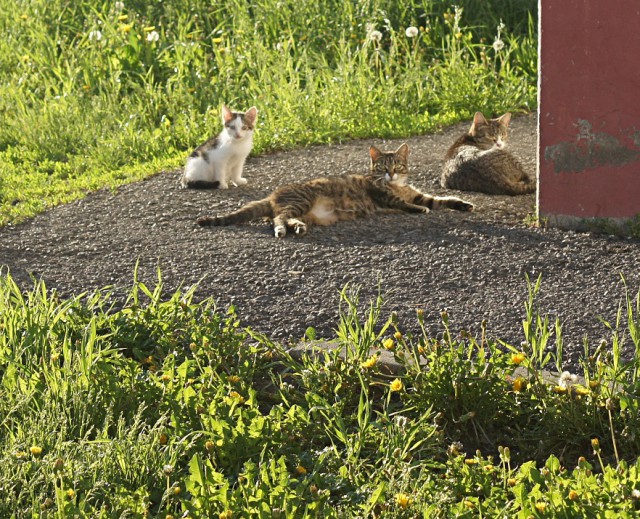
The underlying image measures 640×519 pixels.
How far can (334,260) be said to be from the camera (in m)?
6.32

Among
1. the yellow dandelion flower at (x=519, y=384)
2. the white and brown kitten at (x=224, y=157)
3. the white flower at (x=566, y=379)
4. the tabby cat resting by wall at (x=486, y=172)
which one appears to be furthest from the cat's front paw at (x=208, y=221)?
the white flower at (x=566, y=379)

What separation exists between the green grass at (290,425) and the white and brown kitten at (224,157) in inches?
120

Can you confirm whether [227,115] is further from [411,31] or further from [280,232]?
[411,31]

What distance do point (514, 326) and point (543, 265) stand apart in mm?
988

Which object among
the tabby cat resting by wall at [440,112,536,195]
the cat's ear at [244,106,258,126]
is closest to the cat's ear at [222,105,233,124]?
the cat's ear at [244,106,258,126]

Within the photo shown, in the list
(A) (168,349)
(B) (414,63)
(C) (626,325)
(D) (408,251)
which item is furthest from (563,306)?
(B) (414,63)

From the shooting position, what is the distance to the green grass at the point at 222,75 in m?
9.62

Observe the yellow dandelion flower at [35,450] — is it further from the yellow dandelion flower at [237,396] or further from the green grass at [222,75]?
the green grass at [222,75]

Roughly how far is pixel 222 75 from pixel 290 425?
23.1ft

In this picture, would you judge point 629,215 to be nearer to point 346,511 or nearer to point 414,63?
point 346,511

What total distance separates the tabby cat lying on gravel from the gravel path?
95mm

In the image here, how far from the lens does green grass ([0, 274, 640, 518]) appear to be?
3637 mm

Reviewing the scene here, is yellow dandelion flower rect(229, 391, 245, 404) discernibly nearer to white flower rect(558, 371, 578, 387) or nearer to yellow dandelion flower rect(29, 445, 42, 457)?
yellow dandelion flower rect(29, 445, 42, 457)

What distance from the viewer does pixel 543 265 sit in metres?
6.12
